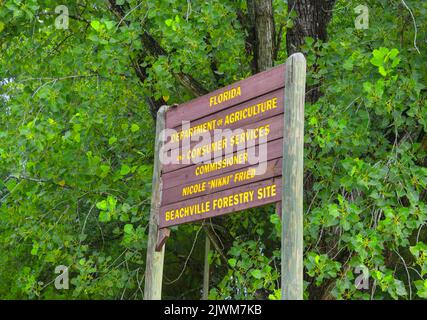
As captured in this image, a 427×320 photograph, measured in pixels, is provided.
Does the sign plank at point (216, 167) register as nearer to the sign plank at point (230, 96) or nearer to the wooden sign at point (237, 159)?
the wooden sign at point (237, 159)

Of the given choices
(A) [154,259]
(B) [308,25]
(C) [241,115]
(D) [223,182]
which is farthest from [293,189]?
(B) [308,25]

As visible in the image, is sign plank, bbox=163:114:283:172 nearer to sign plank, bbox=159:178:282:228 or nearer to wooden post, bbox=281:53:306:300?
wooden post, bbox=281:53:306:300

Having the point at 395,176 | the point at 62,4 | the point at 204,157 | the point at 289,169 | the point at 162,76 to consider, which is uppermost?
the point at 62,4

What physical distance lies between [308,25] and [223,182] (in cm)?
340

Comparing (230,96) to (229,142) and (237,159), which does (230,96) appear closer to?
(229,142)

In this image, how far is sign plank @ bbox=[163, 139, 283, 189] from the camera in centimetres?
516

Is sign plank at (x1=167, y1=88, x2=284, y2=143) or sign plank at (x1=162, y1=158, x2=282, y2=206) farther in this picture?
sign plank at (x1=167, y1=88, x2=284, y2=143)

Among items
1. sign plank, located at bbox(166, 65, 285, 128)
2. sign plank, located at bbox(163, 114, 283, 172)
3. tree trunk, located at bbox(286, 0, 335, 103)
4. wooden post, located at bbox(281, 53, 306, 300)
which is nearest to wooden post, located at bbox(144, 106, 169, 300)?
sign plank, located at bbox(163, 114, 283, 172)

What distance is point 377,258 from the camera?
667cm

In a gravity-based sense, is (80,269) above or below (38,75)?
below

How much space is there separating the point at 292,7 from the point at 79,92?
7.71 feet

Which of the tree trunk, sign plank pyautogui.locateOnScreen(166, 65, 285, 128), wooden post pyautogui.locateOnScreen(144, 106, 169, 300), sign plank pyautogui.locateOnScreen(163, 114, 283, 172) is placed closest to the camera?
sign plank pyautogui.locateOnScreen(163, 114, 283, 172)

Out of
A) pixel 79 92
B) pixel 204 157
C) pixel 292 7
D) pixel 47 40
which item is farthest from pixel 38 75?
pixel 204 157

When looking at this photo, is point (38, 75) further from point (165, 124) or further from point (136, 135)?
point (165, 124)
